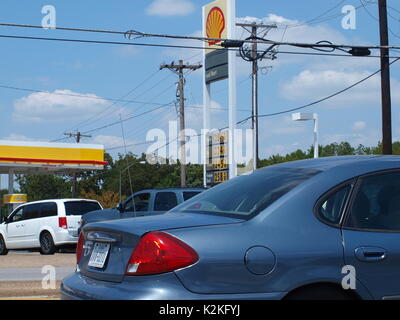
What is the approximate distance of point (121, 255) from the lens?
457cm

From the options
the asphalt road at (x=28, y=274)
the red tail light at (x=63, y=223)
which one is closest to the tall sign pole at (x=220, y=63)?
the red tail light at (x=63, y=223)

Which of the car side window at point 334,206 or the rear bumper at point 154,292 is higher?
the car side window at point 334,206

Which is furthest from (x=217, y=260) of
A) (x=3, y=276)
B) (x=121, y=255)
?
(x=3, y=276)

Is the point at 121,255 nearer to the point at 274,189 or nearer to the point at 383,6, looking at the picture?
the point at 274,189

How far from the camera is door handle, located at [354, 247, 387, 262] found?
4582mm

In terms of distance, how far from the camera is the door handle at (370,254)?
458cm

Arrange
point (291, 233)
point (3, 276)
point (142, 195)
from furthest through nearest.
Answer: point (142, 195), point (3, 276), point (291, 233)

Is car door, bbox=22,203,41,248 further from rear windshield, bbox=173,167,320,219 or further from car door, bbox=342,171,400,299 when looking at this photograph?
car door, bbox=342,171,400,299

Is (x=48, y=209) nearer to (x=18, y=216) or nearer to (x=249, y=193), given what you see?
(x=18, y=216)

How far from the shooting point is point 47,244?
20.5m

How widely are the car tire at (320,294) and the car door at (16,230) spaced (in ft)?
58.7

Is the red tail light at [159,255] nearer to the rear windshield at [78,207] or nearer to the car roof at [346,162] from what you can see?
the car roof at [346,162]

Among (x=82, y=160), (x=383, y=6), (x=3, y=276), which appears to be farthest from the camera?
(x=82, y=160)

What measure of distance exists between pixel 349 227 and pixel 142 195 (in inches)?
516
